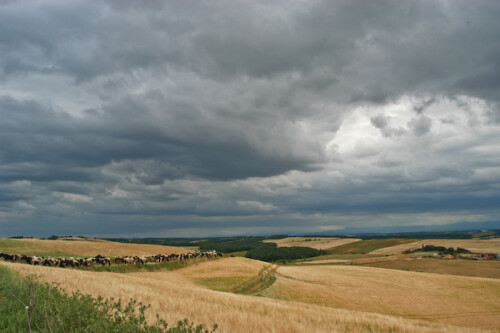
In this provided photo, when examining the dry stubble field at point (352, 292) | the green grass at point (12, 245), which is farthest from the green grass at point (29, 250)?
the dry stubble field at point (352, 292)

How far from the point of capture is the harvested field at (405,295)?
32906 mm

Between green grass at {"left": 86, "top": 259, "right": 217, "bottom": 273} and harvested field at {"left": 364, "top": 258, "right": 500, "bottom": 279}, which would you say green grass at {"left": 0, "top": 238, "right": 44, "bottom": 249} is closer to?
green grass at {"left": 86, "top": 259, "right": 217, "bottom": 273}

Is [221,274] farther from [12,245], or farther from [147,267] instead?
[12,245]

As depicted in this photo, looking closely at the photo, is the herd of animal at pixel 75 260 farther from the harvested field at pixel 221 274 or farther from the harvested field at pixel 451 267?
the harvested field at pixel 451 267

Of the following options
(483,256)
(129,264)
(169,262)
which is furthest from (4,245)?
(483,256)

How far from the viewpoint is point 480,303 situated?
1548 inches

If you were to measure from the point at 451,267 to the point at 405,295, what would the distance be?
40.8m

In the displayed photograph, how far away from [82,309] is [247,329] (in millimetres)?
4919

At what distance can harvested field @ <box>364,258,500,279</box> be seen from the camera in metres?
65.7

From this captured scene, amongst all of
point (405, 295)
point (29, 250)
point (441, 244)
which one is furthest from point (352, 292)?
point (441, 244)

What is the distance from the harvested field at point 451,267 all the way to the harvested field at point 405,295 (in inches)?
621

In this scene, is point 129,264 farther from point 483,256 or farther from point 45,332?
point 483,256

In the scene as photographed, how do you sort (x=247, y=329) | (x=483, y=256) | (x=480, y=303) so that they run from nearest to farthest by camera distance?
(x=247, y=329)
(x=480, y=303)
(x=483, y=256)

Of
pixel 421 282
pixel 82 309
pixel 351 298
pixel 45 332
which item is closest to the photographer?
pixel 45 332
